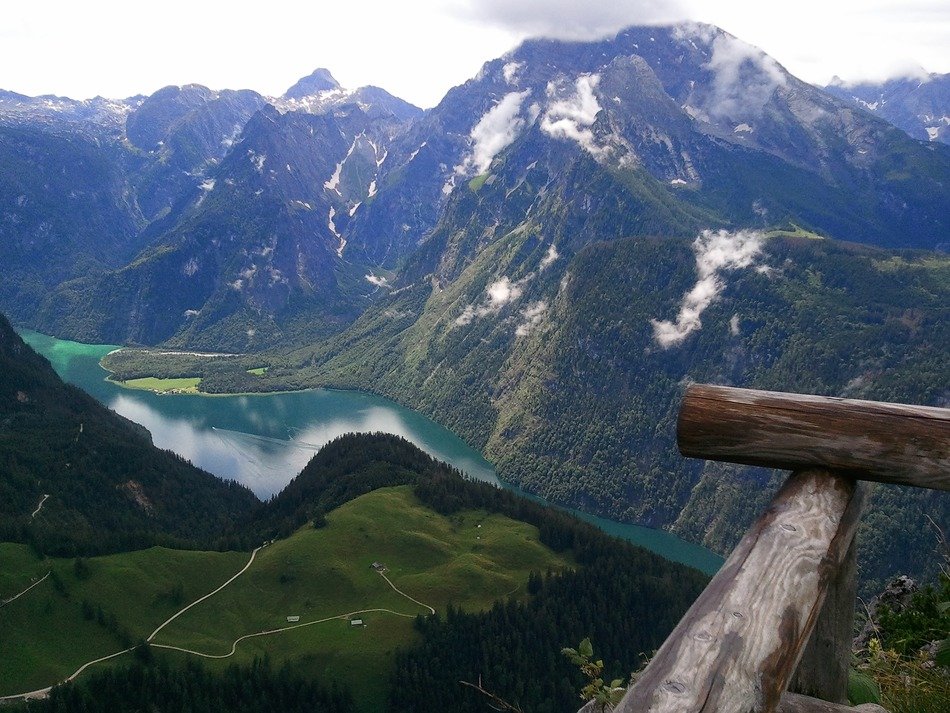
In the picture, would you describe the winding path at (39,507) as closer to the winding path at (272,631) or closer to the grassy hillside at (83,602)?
the grassy hillside at (83,602)

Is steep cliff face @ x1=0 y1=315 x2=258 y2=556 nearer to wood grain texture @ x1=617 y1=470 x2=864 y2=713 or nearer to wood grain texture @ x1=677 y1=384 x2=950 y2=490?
wood grain texture @ x1=677 y1=384 x2=950 y2=490

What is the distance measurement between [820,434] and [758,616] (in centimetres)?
150

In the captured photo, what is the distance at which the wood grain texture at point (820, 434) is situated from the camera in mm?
4496

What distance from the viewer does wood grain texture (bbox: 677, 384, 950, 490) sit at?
450cm

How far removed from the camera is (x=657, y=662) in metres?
3.25

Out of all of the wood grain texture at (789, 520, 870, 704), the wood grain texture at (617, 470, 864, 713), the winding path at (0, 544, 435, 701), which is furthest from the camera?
the winding path at (0, 544, 435, 701)

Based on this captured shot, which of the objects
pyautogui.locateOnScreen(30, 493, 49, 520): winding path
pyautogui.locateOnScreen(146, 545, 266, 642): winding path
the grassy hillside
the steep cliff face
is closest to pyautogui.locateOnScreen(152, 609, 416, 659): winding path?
pyautogui.locateOnScreen(146, 545, 266, 642): winding path

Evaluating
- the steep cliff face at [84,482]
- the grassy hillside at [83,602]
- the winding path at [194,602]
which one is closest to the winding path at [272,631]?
the winding path at [194,602]

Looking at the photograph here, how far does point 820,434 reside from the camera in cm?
459

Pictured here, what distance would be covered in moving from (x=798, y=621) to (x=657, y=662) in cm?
80

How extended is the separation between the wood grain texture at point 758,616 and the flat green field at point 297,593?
80.7 m

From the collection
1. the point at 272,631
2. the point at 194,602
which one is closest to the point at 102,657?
the point at 194,602

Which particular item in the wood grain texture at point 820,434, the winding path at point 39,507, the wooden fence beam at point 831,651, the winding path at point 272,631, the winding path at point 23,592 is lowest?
the winding path at point 39,507

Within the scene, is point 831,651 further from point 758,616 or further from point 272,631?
point 272,631
